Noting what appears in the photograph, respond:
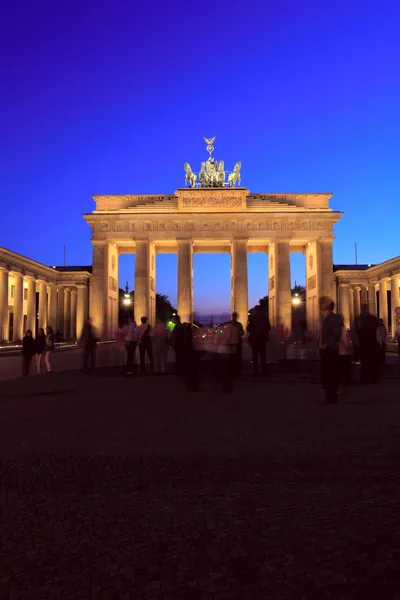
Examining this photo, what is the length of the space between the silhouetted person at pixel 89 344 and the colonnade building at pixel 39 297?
33.3 metres

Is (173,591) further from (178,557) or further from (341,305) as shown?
(341,305)

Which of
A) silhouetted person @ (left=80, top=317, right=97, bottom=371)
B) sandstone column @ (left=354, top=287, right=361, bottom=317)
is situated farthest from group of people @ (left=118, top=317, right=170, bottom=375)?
sandstone column @ (left=354, top=287, right=361, bottom=317)

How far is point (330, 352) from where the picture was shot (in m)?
11.1

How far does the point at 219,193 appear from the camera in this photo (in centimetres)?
6156

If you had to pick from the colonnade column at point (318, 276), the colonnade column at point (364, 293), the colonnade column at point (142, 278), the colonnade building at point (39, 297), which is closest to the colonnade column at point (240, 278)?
the colonnade column at point (318, 276)

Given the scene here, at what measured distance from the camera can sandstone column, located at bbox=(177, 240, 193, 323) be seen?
60.1m

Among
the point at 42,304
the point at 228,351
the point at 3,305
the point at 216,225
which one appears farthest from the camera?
the point at 42,304

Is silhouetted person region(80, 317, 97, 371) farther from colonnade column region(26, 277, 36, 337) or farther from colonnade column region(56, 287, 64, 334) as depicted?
colonnade column region(56, 287, 64, 334)

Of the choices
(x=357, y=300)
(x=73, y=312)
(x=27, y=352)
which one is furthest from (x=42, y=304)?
(x=27, y=352)

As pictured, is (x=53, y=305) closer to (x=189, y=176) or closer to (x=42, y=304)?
(x=42, y=304)

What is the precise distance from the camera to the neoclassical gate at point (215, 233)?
197 ft

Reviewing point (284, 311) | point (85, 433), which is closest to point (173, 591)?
point (85, 433)

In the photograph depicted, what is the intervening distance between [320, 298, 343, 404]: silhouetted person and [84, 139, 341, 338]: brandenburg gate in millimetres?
48122

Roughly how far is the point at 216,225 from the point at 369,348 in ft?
154
